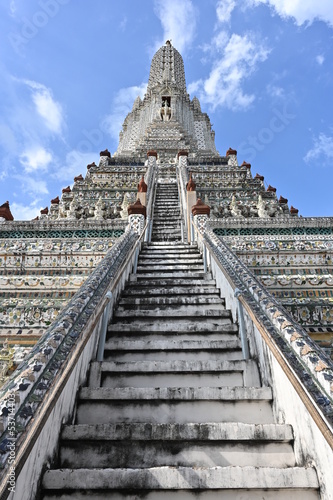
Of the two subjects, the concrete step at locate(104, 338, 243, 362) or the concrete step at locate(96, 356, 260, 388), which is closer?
the concrete step at locate(96, 356, 260, 388)

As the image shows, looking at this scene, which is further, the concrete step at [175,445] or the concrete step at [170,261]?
the concrete step at [170,261]

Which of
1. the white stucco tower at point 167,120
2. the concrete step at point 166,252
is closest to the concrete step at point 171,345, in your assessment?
the concrete step at point 166,252

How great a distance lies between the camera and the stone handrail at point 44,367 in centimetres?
157

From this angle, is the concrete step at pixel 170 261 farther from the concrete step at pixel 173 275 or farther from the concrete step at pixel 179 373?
the concrete step at pixel 179 373

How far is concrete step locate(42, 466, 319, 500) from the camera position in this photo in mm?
2029

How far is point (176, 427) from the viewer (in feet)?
8.00

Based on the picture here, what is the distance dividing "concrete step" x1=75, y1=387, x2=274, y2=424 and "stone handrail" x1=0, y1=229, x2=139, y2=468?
1.99 feet

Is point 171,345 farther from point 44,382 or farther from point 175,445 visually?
point 44,382

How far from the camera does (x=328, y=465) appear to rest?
1.96 metres

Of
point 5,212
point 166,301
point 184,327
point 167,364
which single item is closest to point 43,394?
point 167,364

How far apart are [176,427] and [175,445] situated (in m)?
0.12

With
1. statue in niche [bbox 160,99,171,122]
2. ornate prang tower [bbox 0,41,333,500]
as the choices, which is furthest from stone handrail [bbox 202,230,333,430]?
statue in niche [bbox 160,99,171,122]

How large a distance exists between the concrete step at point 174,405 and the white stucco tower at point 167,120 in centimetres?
1795

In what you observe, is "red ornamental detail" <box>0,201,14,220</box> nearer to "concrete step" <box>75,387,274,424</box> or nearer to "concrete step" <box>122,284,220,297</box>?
"concrete step" <box>122,284,220,297</box>
